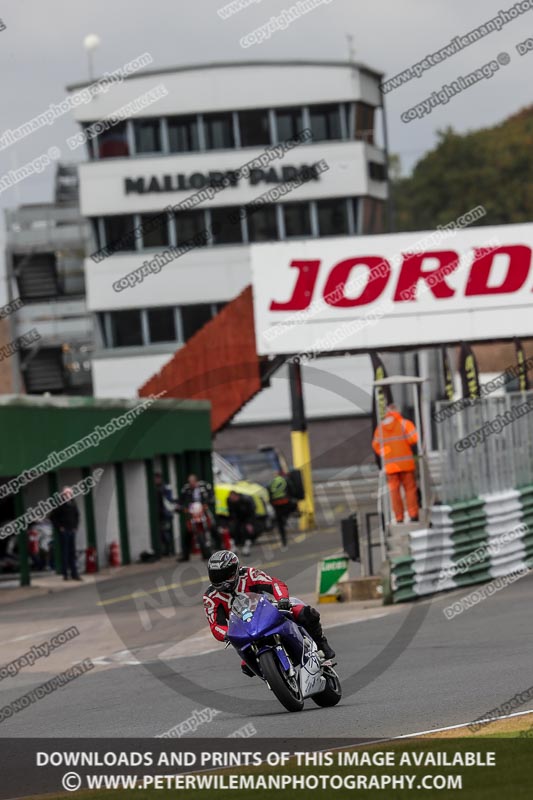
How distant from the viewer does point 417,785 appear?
830cm

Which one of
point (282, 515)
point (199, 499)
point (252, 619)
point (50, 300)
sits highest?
point (50, 300)

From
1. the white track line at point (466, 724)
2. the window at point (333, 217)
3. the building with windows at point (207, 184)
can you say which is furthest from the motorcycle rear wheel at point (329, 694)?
the window at point (333, 217)

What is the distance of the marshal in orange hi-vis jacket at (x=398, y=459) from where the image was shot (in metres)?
22.3

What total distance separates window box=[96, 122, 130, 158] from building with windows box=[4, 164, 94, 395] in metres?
2.86

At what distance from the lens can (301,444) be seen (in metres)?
39.6

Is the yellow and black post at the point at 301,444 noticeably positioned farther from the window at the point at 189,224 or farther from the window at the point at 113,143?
the window at the point at 113,143

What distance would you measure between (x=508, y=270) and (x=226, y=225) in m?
25.9

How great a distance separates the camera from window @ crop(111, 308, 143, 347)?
208 feet

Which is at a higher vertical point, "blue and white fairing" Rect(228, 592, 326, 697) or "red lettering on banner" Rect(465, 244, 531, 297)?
"red lettering on banner" Rect(465, 244, 531, 297)

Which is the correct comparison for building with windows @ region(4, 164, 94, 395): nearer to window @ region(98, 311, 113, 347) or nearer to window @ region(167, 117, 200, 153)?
window @ region(98, 311, 113, 347)

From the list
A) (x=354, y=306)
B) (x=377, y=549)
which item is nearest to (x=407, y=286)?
(x=354, y=306)

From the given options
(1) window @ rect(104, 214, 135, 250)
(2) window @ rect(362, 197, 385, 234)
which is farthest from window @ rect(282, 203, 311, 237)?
(1) window @ rect(104, 214, 135, 250)

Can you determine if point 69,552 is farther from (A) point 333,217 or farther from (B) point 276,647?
(A) point 333,217

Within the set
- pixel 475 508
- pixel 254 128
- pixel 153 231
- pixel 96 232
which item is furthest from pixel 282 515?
pixel 254 128
